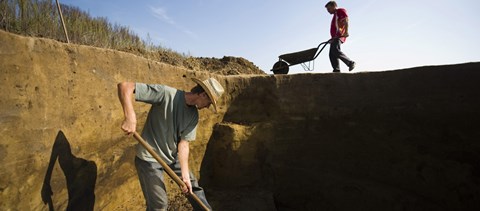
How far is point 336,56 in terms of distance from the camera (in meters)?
5.47

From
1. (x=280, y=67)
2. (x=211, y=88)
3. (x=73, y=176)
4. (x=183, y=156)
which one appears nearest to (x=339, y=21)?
(x=280, y=67)

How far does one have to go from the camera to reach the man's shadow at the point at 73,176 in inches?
85.0

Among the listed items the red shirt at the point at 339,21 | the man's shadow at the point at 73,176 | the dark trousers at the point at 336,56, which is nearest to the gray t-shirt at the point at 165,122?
the man's shadow at the point at 73,176

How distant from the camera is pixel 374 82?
173 inches

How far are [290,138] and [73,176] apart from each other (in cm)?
320

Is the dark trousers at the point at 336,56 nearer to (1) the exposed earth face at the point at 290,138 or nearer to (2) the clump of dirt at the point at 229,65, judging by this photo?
(1) the exposed earth face at the point at 290,138

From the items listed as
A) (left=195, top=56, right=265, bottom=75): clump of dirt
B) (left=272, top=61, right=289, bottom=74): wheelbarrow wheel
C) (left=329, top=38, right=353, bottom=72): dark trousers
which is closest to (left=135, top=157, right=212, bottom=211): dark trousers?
(left=329, top=38, right=353, bottom=72): dark trousers

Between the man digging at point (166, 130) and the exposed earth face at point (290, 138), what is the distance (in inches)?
22.7

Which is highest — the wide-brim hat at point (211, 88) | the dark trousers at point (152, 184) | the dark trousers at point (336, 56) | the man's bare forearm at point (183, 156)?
the dark trousers at point (336, 56)

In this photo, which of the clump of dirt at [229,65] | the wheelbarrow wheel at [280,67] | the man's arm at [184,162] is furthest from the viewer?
the clump of dirt at [229,65]

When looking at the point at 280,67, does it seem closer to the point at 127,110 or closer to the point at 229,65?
the point at 229,65

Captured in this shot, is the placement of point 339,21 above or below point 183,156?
above

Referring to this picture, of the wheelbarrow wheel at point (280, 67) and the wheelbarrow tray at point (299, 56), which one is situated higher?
the wheelbarrow tray at point (299, 56)

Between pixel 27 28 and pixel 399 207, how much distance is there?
5438mm
